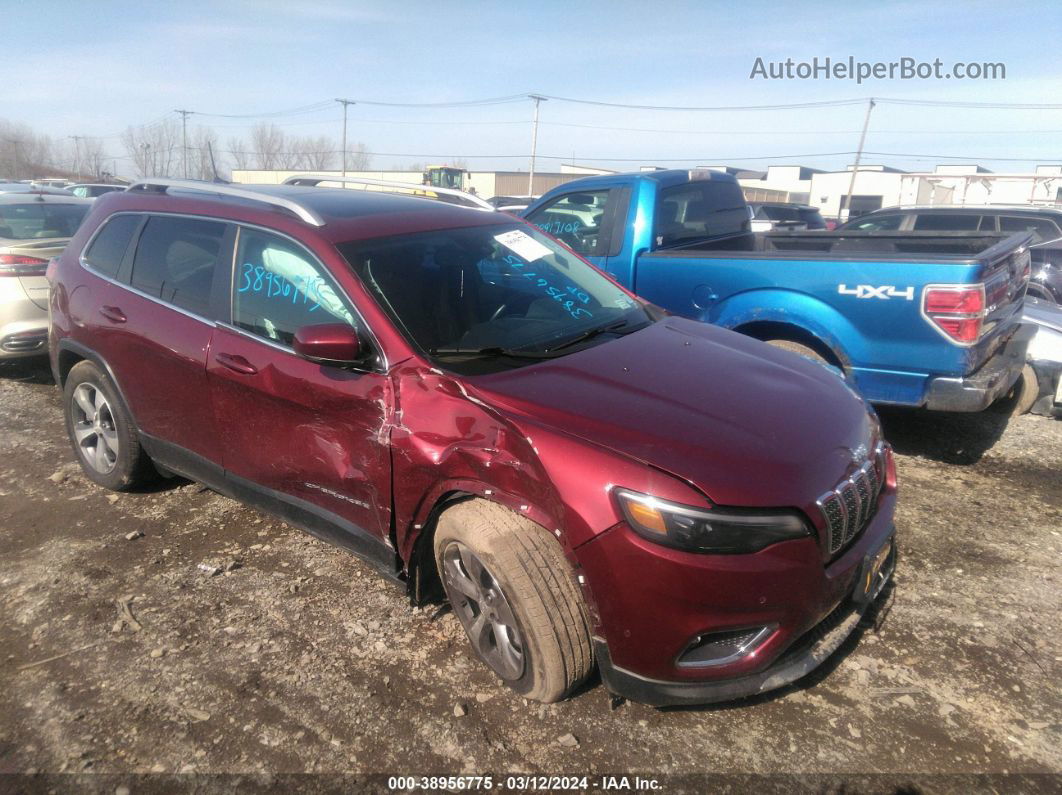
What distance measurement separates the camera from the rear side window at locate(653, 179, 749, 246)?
5.79 meters

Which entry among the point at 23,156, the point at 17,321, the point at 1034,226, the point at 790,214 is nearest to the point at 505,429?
the point at 17,321

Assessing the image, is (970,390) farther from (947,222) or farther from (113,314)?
(947,222)

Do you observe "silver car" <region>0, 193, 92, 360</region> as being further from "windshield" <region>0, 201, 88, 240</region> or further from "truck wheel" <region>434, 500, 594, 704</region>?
"truck wheel" <region>434, 500, 594, 704</region>

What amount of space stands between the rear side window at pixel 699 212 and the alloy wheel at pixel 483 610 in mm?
3671

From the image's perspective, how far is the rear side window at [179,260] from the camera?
138 inches

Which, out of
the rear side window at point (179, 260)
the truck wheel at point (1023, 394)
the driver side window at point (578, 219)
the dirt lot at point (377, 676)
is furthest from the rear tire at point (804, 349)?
the rear side window at point (179, 260)

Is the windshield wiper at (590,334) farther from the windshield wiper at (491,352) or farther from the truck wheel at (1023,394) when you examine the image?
the truck wheel at (1023,394)

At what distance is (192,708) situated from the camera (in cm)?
266

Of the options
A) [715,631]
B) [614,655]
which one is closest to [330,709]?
[614,655]

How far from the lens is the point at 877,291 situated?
4289mm

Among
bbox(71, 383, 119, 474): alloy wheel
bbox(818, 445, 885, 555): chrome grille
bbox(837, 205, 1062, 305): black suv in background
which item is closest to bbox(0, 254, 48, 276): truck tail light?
bbox(71, 383, 119, 474): alloy wheel

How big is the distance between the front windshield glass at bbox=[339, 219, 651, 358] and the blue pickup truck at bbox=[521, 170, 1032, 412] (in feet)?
4.69

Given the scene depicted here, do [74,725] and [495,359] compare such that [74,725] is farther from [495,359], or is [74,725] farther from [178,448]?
[495,359]

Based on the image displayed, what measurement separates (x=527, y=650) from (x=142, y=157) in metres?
81.5
